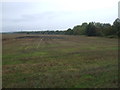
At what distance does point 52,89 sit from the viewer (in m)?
7.09

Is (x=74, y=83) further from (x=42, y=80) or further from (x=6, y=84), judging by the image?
(x=6, y=84)

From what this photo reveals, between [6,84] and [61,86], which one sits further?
[6,84]

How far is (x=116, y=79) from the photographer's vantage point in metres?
8.22

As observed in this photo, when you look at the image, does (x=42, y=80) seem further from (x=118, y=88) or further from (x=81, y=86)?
(x=118, y=88)

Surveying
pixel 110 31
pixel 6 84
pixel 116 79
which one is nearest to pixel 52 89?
pixel 6 84

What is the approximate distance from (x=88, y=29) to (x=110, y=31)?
950 centimetres

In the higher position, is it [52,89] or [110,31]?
[110,31]

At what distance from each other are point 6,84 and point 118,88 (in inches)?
180

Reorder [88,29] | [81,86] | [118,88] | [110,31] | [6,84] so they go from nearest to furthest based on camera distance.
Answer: [118,88] < [81,86] < [6,84] < [110,31] < [88,29]

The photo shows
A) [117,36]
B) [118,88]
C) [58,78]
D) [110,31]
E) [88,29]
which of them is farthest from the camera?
[88,29]

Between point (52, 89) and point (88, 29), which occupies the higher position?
point (88, 29)

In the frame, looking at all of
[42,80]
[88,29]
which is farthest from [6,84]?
[88,29]

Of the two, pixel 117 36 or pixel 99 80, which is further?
pixel 117 36

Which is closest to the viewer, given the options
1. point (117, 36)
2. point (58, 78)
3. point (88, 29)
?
point (58, 78)
